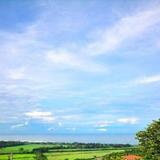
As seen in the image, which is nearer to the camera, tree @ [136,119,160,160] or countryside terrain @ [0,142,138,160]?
tree @ [136,119,160,160]

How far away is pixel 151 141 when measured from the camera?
2040 inches

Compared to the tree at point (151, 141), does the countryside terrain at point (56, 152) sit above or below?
above

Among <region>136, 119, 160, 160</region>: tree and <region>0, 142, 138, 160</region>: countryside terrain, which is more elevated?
<region>0, 142, 138, 160</region>: countryside terrain

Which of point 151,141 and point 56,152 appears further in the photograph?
point 56,152

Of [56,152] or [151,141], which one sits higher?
[56,152]

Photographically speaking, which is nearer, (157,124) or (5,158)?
(157,124)

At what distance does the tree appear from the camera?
51481 millimetres

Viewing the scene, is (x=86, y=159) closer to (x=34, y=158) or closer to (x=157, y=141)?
(x=34, y=158)

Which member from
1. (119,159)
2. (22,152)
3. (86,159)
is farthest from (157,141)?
(22,152)

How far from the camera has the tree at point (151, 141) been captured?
169 ft

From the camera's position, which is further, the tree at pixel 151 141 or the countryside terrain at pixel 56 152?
the countryside terrain at pixel 56 152

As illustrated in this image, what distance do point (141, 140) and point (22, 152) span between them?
87342mm

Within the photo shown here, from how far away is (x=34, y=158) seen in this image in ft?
386

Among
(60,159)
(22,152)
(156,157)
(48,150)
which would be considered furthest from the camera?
(48,150)
